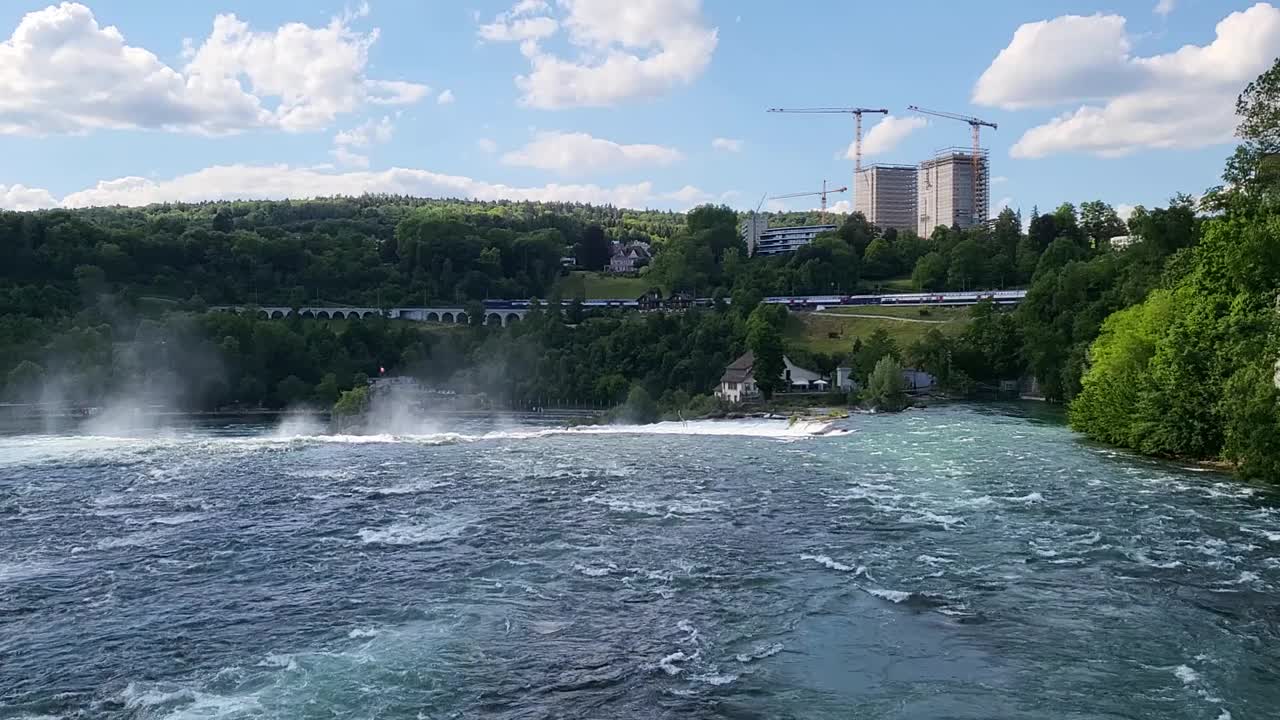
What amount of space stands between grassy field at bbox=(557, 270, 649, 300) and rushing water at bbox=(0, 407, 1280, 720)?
120371 mm

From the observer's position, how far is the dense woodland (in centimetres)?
5069

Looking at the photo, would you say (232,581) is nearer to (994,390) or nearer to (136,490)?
(136,490)

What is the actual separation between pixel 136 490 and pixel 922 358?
79.4 metres

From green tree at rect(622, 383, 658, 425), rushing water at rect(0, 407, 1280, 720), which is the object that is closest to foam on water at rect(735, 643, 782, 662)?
rushing water at rect(0, 407, 1280, 720)

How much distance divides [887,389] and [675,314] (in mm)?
45891

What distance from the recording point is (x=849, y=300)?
135875 mm

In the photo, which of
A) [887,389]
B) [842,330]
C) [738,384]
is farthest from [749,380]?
[842,330]

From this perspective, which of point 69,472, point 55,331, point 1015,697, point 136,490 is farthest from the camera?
point 55,331

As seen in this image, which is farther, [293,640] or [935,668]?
[293,640]

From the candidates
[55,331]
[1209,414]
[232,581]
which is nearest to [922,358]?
[1209,414]

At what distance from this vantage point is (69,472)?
50.4 metres

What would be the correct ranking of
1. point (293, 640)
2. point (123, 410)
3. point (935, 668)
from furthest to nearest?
1. point (123, 410)
2. point (293, 640)
3. point (935, 668)

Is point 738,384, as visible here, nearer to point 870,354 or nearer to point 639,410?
point 639,410

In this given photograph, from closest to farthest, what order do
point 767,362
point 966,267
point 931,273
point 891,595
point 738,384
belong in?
point 891,595 → point 767,362 → point 738,384 → point 966,267 → point 931,273
